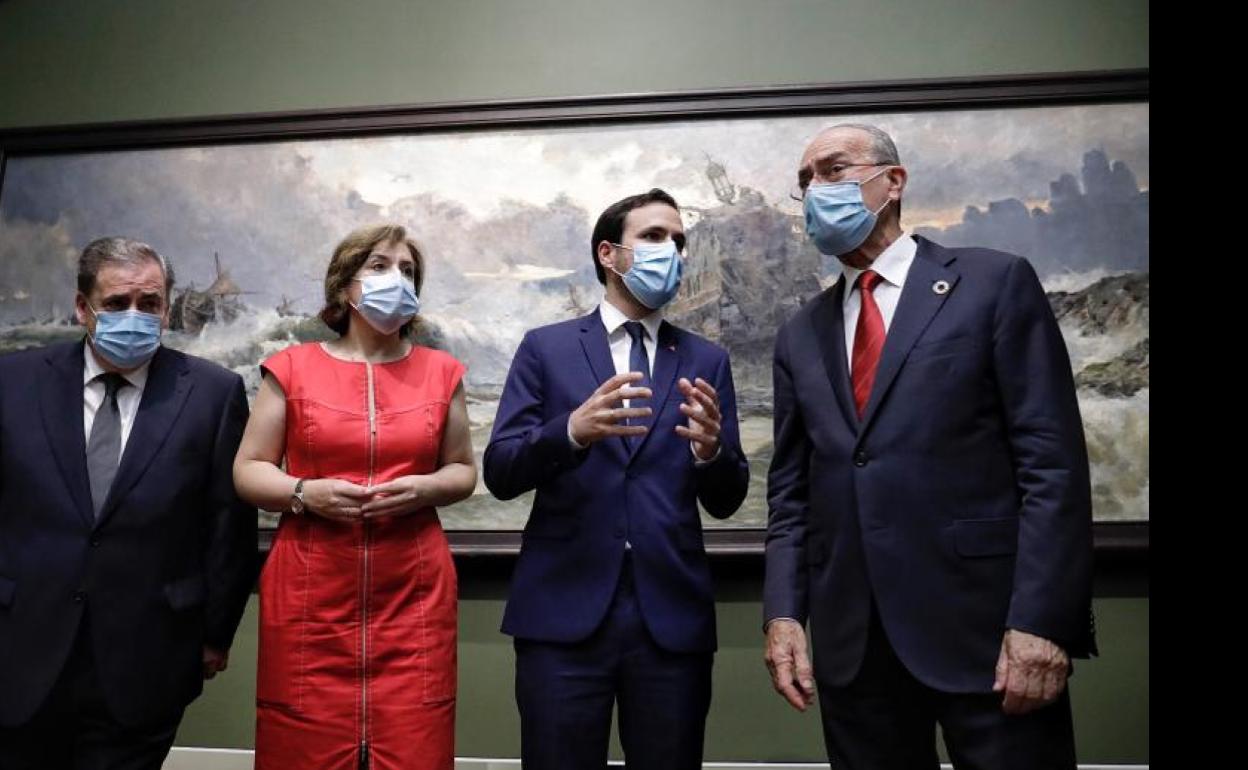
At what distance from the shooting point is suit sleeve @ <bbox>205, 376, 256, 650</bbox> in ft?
8.14

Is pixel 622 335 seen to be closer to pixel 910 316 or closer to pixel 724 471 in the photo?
pixel 724 471

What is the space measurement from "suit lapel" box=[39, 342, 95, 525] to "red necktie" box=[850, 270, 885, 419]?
1.84 meters

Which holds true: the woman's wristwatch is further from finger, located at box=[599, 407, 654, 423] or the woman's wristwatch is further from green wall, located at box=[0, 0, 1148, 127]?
green wall, located at box=[0, 0, 1148, 127]

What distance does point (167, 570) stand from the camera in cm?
241

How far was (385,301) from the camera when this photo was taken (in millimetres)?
2512

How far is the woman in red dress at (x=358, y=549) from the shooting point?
2299 mm

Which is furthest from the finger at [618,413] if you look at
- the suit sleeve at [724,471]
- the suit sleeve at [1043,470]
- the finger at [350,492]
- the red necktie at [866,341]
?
the suit sleeve at [1043,470]

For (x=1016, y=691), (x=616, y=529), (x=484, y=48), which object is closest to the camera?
(x=1016, y=691)

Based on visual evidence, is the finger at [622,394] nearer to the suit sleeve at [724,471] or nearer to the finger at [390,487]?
the suit sleeve at [724,471]

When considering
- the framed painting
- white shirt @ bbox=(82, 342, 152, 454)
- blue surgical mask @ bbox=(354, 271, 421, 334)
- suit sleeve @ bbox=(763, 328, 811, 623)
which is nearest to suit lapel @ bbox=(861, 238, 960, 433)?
suit sleeve @ bbox=(763, 328, 811, 623)

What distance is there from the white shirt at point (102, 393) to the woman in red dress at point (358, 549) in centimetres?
33

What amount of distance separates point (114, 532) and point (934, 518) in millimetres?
1912

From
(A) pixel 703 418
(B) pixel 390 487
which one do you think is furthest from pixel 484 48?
(A) pixel 703 418
